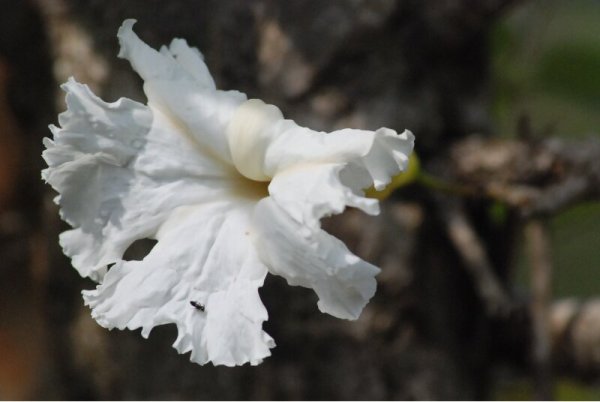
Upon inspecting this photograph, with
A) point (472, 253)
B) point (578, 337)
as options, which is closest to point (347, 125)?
point (472, 253)

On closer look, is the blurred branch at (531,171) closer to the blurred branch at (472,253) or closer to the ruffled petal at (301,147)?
the blurred branch at (472,253)

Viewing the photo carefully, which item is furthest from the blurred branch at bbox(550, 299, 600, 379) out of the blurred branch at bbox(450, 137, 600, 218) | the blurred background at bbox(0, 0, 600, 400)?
the blurred branch at bbox(450, 137, 600, 218)

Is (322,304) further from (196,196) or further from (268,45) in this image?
(268,45)

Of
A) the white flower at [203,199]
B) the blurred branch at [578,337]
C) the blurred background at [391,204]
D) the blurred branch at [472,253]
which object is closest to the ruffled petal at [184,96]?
the white flower at [203,199]

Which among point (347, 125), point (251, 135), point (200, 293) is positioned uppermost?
point (347, 125)

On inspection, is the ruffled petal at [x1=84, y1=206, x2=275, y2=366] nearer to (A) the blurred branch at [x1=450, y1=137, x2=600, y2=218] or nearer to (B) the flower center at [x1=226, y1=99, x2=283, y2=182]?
(B) the flower center at [x1=226, y1=99, x2=283, y2=182]

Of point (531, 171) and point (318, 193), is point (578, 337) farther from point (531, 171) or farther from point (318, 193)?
point (318, 193)
